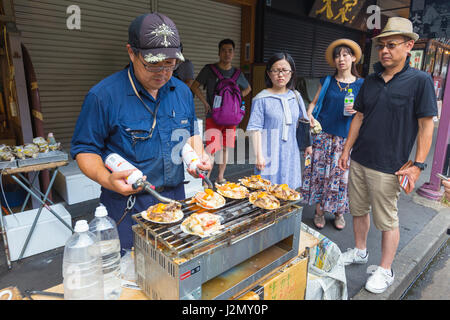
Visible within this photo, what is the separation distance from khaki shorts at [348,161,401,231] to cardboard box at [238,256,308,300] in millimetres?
1361

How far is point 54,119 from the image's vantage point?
5.30 meters

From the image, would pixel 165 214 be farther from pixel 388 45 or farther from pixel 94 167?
pixel 388 45

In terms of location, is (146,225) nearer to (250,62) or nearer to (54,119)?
(54,119)

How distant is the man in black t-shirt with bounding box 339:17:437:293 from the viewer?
8.55 feet

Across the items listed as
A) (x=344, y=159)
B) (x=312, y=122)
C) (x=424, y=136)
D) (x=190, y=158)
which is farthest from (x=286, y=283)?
(x=312, y=122)

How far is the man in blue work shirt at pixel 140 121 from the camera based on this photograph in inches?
64.6

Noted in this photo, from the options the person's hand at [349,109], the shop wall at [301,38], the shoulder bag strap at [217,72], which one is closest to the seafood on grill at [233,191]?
the person's hand at [349,109]

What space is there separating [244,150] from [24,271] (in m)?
5.47

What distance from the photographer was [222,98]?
4906mm

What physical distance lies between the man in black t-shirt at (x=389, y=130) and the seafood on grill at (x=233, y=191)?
1.55 metres

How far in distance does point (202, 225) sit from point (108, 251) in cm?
60

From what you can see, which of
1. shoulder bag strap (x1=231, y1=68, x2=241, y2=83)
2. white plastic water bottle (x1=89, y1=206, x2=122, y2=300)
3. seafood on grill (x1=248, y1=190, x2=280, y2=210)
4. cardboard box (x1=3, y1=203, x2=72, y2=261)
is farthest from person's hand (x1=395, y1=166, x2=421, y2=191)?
cardboard box (x1=3, y1=203, x2=72, y2=261)

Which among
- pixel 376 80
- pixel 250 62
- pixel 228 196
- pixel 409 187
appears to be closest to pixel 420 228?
pixel 409 187

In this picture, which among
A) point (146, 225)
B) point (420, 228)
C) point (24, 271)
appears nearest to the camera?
point (146, 225)
